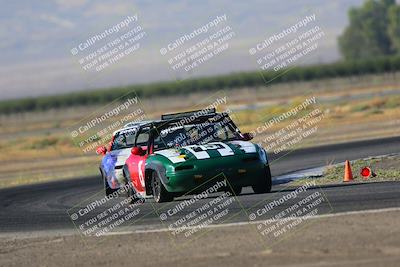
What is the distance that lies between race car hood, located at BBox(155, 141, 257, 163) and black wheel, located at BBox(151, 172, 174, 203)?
1.43ft

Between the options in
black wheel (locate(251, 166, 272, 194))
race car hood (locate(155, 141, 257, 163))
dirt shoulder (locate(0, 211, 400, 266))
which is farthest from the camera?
black wheel (locate(251, 166, 272, 194))

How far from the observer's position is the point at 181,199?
16.7 m

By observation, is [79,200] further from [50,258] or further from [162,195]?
[50,258]

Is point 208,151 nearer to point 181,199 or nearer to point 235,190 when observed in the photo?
point 235,190

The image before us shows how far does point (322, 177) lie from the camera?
1964 centimetres

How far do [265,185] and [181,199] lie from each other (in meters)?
1.54

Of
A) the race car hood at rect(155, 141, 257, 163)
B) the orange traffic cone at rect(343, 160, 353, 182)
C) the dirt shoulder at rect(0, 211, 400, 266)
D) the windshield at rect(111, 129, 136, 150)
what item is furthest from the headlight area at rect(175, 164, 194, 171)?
the orange traffic cone at rect(343, 160, 353, 182)

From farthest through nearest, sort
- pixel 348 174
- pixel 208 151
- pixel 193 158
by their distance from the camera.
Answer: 1. pixel 348 174
2. pixel 208 151
3. pixel 193 158

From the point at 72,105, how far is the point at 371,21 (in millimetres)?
79132

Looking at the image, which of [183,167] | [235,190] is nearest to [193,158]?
[183,167]

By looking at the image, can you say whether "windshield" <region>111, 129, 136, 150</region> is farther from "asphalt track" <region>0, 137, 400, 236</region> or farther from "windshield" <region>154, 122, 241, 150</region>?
"windshield" <region>154, 122, 241, 150</region>

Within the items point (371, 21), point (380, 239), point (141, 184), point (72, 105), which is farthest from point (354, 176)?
point (371, 21)

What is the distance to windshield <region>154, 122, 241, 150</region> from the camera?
16.5 m

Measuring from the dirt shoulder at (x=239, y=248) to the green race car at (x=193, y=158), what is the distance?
10.0 ft
